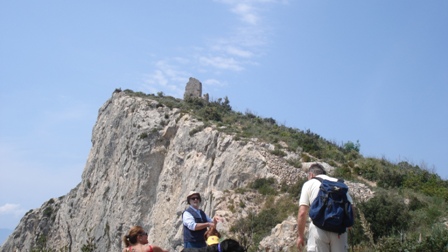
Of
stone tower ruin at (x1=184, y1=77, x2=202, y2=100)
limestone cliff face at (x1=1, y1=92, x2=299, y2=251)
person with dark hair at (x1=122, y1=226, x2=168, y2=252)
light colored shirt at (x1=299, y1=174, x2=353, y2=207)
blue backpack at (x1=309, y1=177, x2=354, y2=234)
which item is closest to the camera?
blue backpack at (x1=309, y1=177, x2=354, y2=234)

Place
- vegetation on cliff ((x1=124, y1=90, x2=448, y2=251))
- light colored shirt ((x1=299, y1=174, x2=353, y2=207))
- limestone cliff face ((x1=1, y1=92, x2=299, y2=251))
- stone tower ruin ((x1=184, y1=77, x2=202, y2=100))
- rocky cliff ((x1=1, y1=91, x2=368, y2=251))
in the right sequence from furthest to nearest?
stone tower ruin ((x1=184, y1=77, x2=202, y2=100)) < limestone cliff face ((x1=1, y1=92, x2=299, y2=251)) < rocky cliff ((x1=1, y1=91, x2=368, y2=251)) < vegetation on cliff ((x1=124, y1=90, x2=448, y2=251)) < light colored shirt ((x1=299, y1=174, x2=353, y2=207))

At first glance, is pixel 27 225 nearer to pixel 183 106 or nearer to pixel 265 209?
pixel 183 106

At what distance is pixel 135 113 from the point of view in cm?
3634

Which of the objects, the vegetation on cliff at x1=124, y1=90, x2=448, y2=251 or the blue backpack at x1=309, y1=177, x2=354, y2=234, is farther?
the vegetation on cliff at x1=124, y1=90, x2=448, y2=251

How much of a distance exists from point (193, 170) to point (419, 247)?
2158 centimetres

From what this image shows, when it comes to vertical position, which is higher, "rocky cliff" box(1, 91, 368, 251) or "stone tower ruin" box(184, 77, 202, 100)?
"stone tower ruin" box(184, 77, 202, 100)

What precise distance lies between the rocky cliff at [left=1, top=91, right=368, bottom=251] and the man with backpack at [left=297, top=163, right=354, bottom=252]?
26.7ft

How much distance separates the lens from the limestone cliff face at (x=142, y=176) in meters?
25.7

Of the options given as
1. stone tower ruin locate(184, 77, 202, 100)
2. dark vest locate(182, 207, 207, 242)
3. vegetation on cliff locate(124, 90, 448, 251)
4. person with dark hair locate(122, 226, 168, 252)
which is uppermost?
stone tower ruin locate(184, 77, 202, 100)

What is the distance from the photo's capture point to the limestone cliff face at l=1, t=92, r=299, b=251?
1010 inches

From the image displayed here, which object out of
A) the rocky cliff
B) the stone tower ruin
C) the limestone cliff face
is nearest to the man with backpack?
the rocky cliff

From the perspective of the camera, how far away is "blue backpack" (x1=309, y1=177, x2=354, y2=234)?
6168mm

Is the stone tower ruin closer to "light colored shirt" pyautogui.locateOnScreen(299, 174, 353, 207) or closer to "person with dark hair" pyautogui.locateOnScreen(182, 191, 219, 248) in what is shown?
"person with dark hair" pyautogui.locateOnScreen(182, 191, 219, 248)

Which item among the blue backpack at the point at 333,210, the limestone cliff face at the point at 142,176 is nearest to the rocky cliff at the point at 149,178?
the limestone cliff face at the point at 142,176
